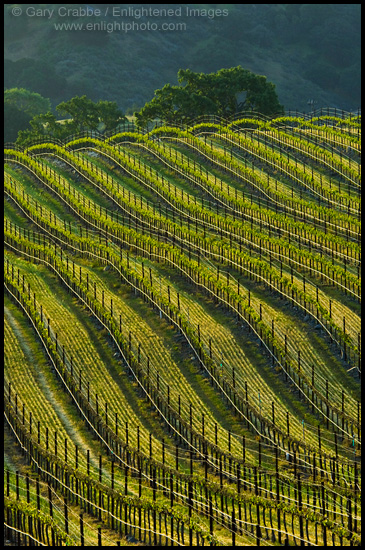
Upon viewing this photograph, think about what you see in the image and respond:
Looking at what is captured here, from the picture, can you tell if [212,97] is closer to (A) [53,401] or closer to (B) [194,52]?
(A) [53,401]

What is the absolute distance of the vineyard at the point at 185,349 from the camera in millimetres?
37125

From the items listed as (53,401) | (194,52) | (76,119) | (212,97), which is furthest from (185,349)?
(194,52)

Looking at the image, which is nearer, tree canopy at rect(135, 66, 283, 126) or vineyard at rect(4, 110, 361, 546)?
vineyard at rect(4, 110, 361, 546)

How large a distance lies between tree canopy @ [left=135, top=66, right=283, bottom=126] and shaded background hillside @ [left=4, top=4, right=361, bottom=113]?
60.1 m

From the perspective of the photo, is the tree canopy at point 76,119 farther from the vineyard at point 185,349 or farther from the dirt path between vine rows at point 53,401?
the dirt path between vine rows at point 53,401

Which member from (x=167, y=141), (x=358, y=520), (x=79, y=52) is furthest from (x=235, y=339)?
(x=79, y=52)

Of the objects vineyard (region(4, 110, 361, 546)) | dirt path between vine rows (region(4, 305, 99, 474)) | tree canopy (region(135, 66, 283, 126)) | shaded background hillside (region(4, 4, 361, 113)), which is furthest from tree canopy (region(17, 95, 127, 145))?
dirt path between vine rows (region(4, 305, 99, 474))

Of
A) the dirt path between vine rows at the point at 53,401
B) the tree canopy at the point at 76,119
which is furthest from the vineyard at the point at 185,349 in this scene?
the tree canopy at the point at 76,119

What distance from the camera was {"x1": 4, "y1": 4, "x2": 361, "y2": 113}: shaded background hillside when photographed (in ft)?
557

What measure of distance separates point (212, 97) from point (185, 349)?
60.0 metres

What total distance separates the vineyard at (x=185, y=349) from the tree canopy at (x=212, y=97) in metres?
19.7

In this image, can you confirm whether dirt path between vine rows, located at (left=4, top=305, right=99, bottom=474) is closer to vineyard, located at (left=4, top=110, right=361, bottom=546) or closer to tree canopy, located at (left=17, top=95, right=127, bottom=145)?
vineyard, located at (left=4, top=110, right=361, bottom=546)

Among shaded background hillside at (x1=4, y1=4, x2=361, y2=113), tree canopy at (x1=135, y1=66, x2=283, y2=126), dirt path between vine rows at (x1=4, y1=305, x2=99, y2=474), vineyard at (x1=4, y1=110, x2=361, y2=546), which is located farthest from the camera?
shaded background hillside at (x1=4, y1=4, x2=361, y2=113)

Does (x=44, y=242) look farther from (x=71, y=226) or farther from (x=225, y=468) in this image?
(x=225, y=468)
